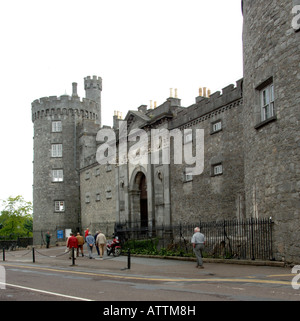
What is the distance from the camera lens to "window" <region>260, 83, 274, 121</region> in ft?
54.7

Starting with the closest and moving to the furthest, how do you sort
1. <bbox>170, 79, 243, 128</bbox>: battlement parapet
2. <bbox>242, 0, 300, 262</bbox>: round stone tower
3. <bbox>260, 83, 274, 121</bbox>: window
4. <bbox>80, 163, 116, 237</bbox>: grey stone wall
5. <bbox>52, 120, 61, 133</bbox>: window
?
1. <bbox>242, 0, 300, 262</bbox>: round stone tower
2. <bbox>260, 83, 274, 121</bbox>: window
3. <bbox>170, 79, 243, 128</bbox>: battlement parapet
4. <bbox>80, 163, 116, 237</bbox>: grey stone wall
5. <bbox>52, 120, 61, 133</bbox>: window

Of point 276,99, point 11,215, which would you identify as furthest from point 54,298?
point 11,215

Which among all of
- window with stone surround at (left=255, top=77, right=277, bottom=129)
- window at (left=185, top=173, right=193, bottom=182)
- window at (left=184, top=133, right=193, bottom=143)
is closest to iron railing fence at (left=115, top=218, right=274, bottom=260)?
window at (left=185, top=173, right=193, bottom=182)

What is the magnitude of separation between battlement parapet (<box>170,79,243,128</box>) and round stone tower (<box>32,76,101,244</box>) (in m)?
21.5

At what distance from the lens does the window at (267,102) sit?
16.7 meters

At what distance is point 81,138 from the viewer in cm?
4750

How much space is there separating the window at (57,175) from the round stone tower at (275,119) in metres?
32.2

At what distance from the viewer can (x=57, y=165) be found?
47.8 m

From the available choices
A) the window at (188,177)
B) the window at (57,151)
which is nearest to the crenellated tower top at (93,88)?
the window at (57,151)

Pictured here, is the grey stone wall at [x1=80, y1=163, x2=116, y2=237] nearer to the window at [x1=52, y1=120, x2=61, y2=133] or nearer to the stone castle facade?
the stone castle facade

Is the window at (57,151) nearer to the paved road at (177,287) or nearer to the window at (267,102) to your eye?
the paved road at (177,287)

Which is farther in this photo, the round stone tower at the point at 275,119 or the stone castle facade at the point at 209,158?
the stone castle facade at the point at 209,158

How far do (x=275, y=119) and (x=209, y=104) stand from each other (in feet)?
32.5
